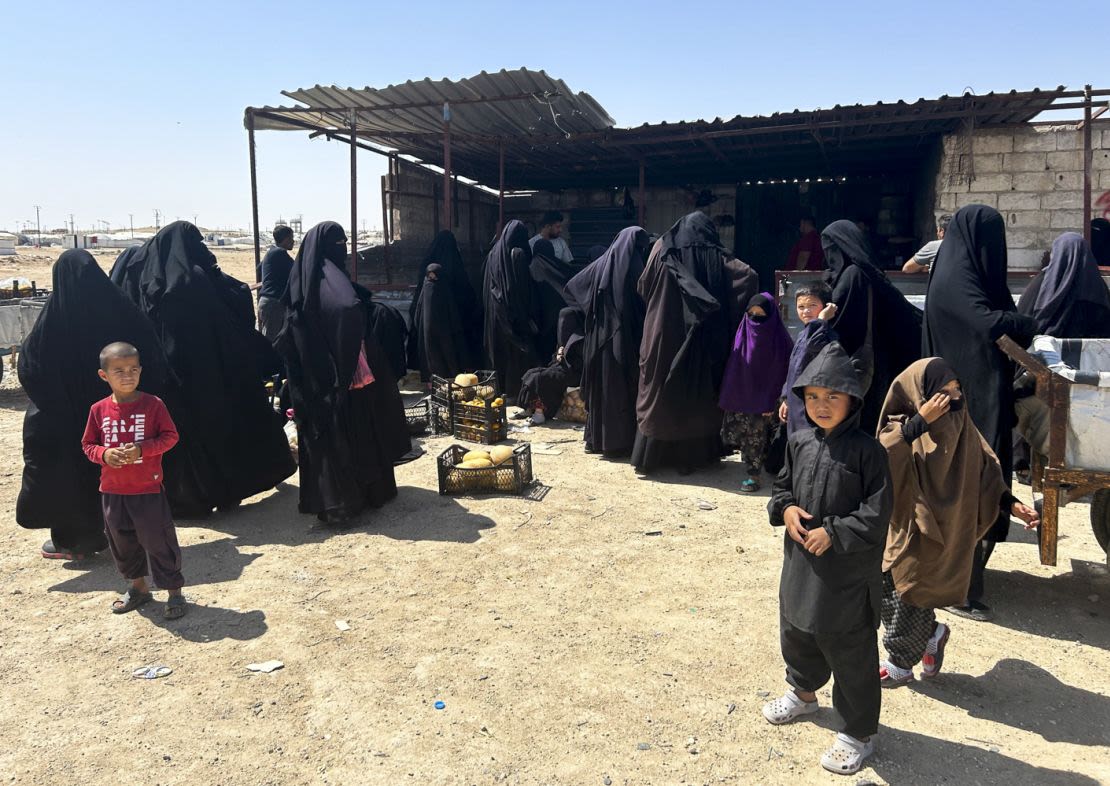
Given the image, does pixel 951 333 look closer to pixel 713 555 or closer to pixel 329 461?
pixel 713 555

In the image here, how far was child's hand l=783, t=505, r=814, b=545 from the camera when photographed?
227 cm

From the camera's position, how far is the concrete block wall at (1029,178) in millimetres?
7637

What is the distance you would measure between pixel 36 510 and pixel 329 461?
1498mm

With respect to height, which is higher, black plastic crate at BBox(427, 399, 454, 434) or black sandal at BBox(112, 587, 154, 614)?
black plastic crate at BBox(427, 399, 454, 434)

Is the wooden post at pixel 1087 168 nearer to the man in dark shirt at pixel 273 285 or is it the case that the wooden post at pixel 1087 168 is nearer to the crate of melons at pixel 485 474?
the crate of melons at pixel 485 474

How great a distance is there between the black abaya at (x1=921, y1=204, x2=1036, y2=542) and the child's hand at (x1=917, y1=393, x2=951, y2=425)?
972mm

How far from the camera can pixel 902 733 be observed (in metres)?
2.55

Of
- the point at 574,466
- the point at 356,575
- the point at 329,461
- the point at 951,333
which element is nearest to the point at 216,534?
the point at 329,461

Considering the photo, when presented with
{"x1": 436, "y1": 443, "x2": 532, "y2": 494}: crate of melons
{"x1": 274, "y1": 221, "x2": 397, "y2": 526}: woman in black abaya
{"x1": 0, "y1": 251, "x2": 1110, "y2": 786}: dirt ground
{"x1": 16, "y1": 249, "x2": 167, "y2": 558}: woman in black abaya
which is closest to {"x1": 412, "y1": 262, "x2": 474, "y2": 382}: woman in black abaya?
{"x1": 436, "y1": 443, "x2": 532, "y2": 494}: crate of melons

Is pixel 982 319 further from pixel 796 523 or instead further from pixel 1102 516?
pixel 796 523

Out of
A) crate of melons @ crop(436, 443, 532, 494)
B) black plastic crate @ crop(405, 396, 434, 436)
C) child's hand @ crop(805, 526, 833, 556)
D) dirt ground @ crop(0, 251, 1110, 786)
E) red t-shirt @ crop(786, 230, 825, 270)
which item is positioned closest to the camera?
child's hand @ crop(805, 526, 833, 556)

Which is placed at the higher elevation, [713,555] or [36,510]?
[36,510]

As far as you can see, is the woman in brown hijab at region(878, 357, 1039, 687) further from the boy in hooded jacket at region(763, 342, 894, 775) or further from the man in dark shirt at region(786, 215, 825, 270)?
the man in dark shirt at region(786, 215, 825, 270)

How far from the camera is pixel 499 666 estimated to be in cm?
304
